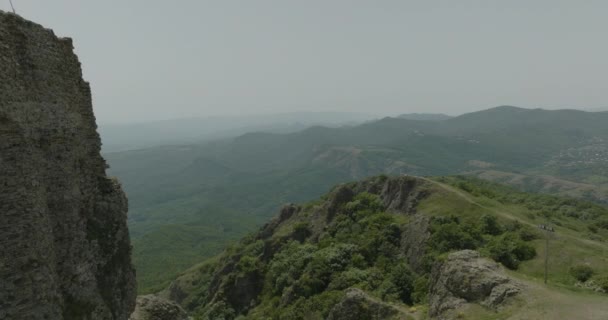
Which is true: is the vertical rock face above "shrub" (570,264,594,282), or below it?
above

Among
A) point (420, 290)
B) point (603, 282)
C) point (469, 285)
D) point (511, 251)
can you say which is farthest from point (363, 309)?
point (603, 282)

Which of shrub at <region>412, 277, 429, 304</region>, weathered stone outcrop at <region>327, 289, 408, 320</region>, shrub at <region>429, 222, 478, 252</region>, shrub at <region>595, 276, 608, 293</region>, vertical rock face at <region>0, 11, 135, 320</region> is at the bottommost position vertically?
shrub at <region>412, 277, 429, 304</region>

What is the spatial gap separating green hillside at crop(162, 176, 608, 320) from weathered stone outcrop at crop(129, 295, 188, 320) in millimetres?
12893

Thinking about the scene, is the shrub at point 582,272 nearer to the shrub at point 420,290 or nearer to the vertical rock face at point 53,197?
the shrub at point 420,290

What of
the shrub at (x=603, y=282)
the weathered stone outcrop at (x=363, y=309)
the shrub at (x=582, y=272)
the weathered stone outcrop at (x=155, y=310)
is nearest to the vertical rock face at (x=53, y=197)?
the weathered stone outcrop at (x=155, y=310)

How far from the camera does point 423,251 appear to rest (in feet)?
137

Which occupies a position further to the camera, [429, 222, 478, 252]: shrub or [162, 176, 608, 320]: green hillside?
[429, 222, 478, 252]: shrub

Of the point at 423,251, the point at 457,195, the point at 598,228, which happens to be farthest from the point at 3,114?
the point at 598,228

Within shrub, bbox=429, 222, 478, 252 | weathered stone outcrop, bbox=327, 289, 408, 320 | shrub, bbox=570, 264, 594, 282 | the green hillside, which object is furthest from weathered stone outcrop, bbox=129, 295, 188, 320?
shrub, bbox=570, 264, 594, 282

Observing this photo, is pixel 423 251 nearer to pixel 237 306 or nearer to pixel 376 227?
pixel 376 227

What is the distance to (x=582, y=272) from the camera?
3053 cm

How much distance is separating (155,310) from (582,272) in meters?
31.6

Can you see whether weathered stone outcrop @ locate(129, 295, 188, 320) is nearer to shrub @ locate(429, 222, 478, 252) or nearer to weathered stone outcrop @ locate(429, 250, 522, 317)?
weathered stone outcrop @ locate(429, 250, 522, 317)

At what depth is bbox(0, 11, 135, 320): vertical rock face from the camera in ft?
40.5
